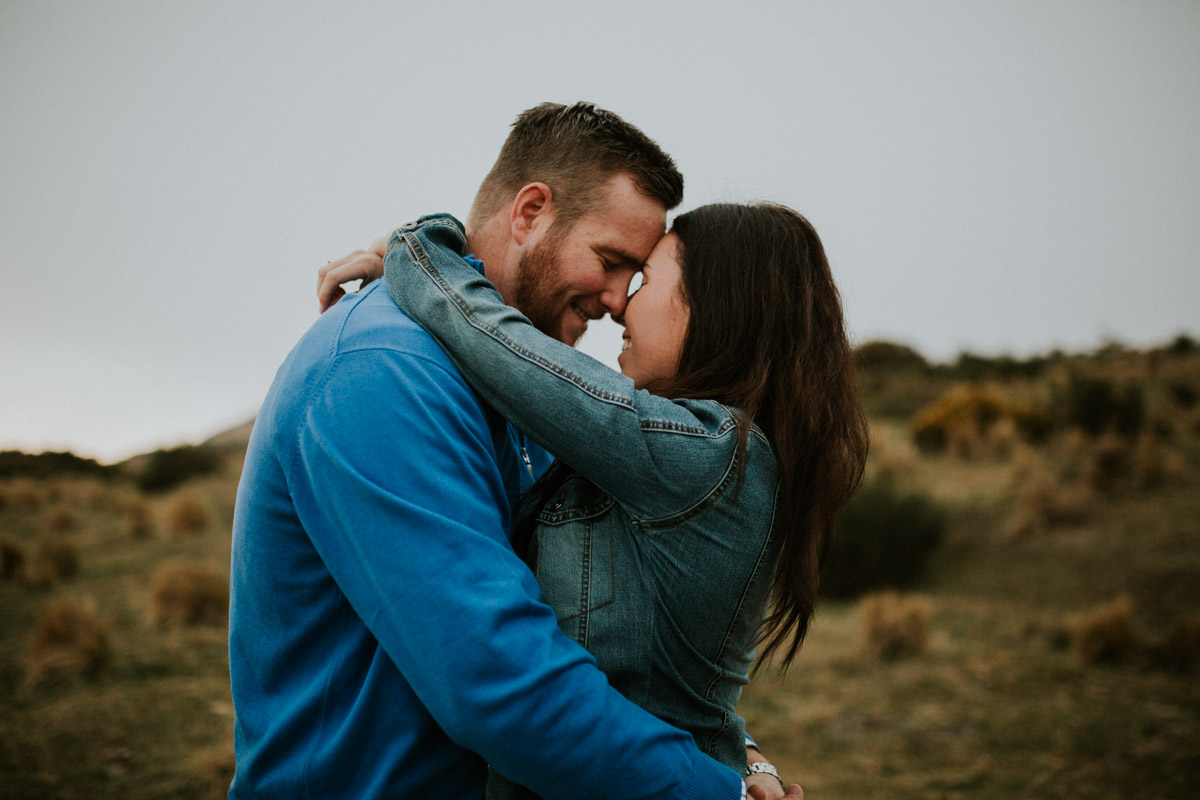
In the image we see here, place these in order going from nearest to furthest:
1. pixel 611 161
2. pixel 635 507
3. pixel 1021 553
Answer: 1. pixel 635 507
2. pixel 611 161
3. pixel 1021 553

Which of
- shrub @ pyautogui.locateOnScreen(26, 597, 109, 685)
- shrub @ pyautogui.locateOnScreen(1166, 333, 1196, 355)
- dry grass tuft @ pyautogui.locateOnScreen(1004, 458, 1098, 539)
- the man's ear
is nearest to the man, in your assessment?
the man's ear

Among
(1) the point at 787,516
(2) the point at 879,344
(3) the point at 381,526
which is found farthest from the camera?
(2) the point at 879,344

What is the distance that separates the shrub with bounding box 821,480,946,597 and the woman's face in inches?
337

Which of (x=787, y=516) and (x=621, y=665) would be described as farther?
(x=787, y=516)

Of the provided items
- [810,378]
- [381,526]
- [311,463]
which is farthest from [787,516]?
[311,463]

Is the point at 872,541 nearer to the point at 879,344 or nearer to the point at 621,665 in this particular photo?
the point at 621,665

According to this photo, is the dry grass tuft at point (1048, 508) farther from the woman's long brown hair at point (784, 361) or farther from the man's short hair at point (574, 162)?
A: the man's short hair at point (574, 162)

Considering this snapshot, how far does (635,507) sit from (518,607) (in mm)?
406

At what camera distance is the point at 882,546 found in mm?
10289

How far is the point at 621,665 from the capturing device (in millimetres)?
1627

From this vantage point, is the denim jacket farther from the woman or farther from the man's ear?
the man's ear

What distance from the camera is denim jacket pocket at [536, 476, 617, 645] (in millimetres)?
1613

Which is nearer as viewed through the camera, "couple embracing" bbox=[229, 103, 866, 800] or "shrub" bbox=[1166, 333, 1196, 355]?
"couple embracing" bbox=[229, 103, 866, 800]

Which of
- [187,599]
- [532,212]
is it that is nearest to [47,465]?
[187,599]
